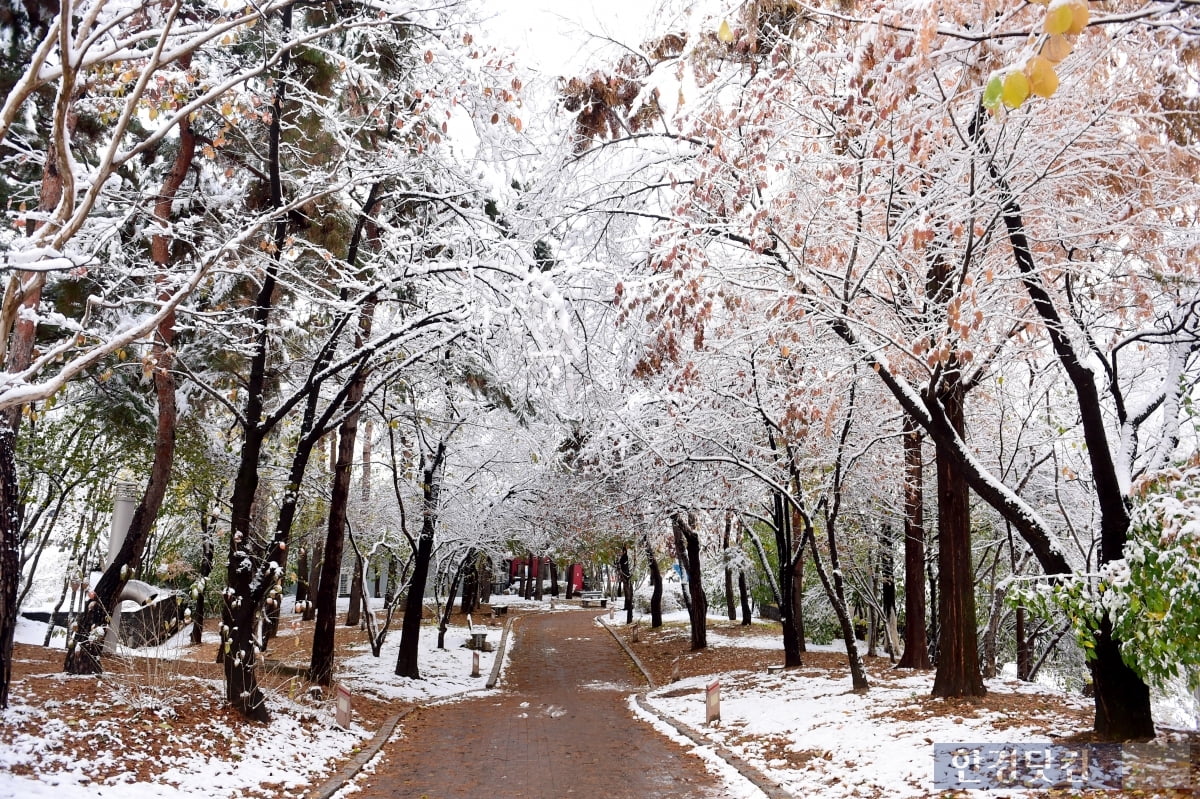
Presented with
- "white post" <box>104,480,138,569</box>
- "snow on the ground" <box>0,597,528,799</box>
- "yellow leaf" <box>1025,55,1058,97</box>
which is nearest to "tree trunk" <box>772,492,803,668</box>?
"snow on the ground" <box>0,597,528,799</box>

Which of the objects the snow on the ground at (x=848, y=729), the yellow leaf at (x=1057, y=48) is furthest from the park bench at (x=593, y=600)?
the yellow leaf at (x=1057, y=48)

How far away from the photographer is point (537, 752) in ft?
35.7

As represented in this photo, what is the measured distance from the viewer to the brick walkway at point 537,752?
8.69 m

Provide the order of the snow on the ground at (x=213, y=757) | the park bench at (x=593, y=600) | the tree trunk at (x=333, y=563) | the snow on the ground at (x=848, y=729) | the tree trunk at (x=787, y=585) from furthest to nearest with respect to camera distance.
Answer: the park bench at (x=593, y=600)
the tree trunk at (x=787, y=585)
the tree trunk at (x=333, y=563)
the snow on the ground at (x=848, y=729)
the snow on the ground at (x=213, y=757)

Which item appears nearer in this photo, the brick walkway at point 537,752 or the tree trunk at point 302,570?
the brick walkway at point 537,752

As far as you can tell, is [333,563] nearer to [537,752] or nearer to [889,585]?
[537,752]

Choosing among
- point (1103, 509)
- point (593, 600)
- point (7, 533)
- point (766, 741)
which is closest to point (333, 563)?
point (7, 533)

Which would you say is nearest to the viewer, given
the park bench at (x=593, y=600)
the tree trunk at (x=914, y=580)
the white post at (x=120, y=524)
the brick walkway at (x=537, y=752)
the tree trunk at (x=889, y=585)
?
the brick walkway at (x=537, y=752)

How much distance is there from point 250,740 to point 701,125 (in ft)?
26.7

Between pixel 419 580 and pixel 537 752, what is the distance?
8.46 metres

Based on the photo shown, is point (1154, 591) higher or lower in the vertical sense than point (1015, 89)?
lower

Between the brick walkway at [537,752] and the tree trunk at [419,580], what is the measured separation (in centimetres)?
204

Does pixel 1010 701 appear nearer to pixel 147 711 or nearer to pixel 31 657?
pixel 147 711

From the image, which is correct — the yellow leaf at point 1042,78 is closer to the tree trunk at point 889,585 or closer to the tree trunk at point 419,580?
the tree trunk at point 419,580
